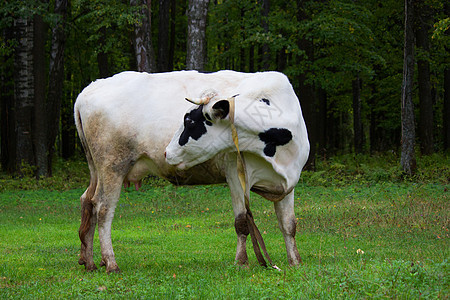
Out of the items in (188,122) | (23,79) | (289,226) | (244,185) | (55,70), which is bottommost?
(289,226)

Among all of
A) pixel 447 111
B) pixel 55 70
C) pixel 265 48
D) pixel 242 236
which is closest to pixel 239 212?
pixel 242 236

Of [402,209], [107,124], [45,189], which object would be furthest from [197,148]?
[45,189]

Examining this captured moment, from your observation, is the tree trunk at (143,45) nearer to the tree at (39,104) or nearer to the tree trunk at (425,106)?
the tree at (39,104)

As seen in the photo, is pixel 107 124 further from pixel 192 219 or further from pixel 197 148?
pixel 192 219

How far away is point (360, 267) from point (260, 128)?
7.31 ft

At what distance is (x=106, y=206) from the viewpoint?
7.70 meters

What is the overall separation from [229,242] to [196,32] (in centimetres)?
984

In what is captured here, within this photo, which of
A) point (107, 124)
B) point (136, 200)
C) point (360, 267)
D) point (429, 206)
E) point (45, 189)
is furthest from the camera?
point (45, 189)

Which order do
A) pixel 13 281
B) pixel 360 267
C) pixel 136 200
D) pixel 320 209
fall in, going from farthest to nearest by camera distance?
pixel 136 200 < pixel 320 209 < pixel 13 281 < pixel 360 267

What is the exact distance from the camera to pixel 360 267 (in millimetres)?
6004

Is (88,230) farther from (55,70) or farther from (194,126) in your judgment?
(55,70)

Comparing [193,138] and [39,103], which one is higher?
[39,103]

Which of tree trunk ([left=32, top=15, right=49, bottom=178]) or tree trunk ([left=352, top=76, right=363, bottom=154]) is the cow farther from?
tree trunk ([left=352, top=76, right=363, bottom=154])

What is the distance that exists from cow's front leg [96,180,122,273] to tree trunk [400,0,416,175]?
13.5 meters
